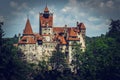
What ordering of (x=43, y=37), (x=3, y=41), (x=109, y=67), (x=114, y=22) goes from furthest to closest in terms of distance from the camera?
(x=114, y=22) < (x=43, y=37) < (x=3, y=41) < (x=109, y=67)

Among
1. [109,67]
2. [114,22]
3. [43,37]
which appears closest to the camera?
[109,67]

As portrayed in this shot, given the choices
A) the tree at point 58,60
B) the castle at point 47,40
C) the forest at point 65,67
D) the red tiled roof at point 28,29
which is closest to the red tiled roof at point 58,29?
the castle at point 47,40

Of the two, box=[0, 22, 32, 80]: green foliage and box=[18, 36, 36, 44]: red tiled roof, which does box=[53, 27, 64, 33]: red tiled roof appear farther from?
box=[0, 22, 32, 80]: green foliage

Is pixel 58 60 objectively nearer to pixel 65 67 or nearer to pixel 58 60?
pixel 58 60

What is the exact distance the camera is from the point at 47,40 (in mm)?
110062

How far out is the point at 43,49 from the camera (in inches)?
4277

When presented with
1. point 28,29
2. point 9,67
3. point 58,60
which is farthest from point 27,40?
point 9,67

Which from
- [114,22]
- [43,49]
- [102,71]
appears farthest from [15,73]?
[114,22]

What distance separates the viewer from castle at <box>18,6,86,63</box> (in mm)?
107125

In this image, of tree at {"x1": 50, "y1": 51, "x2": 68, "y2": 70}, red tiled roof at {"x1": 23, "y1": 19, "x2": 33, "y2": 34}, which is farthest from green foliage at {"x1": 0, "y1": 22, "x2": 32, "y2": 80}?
red tiled roof at {"x1": 23, "y1": 19, "x2": 33, "y2": 34}

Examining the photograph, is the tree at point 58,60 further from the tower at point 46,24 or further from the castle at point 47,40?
the tower at point 46,24

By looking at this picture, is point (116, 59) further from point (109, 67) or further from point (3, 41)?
point (3, 41)

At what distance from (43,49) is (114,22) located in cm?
2335

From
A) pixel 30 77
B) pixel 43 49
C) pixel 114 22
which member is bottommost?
pixel 30 77
